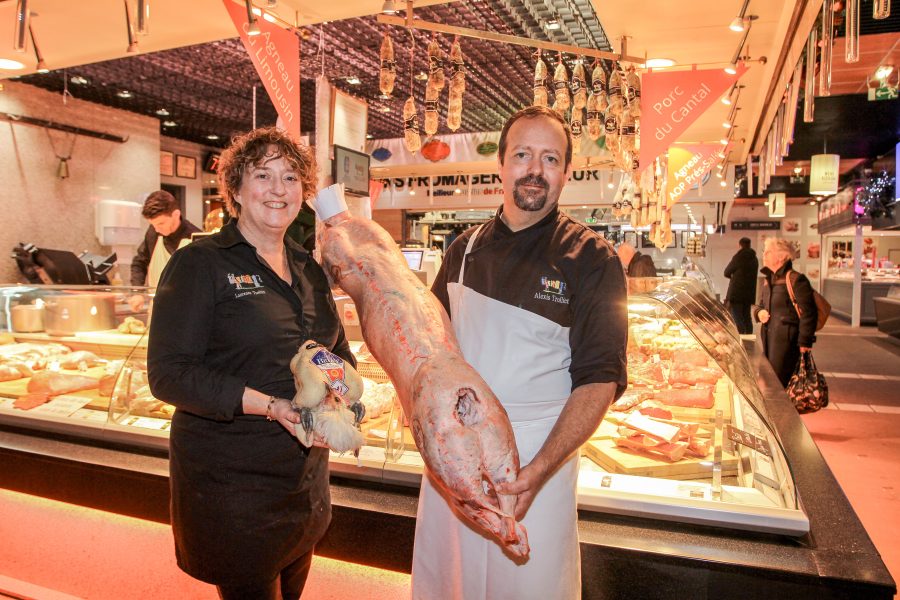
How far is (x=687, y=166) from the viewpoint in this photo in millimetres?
8797

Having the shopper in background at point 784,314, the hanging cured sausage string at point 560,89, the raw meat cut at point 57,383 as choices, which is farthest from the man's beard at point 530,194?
the shopper in background at point 784,314

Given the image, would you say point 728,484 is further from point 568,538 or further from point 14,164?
point 14,164

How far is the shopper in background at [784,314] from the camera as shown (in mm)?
5754

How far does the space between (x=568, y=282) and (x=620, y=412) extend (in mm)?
1700

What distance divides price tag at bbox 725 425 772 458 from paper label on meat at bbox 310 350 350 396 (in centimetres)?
151

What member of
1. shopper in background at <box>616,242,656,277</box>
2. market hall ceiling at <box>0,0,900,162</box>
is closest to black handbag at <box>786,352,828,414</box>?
shopper in background at <box>616,242,656,277</box>

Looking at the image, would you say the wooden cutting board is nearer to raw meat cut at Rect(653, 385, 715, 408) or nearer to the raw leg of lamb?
raw meat cut at Rect(653, 385, 715, 408)

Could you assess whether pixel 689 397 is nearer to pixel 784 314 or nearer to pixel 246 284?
pixel 246 284

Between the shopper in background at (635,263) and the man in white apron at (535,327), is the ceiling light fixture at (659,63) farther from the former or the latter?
the man in white apron at (535,327)

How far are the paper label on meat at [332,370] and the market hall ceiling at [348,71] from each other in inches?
162

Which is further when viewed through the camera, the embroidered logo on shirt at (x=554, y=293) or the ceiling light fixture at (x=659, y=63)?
the ceiling light fixture at (x=659, y=63)

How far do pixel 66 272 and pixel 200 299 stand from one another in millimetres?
7530

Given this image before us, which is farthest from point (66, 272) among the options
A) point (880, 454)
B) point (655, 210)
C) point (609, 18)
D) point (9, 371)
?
point (880, 454)

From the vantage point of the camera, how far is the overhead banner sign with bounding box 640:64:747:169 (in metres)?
5.58
